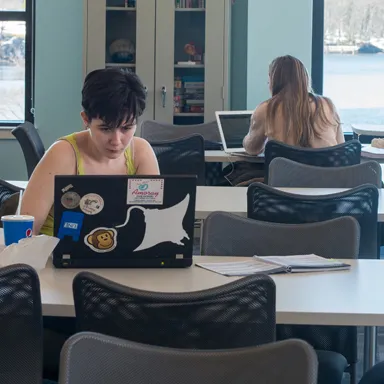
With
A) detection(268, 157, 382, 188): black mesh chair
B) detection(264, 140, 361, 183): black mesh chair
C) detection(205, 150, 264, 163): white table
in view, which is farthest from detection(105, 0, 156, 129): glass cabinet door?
detection(268, 157, 382, 188): black mesh chair

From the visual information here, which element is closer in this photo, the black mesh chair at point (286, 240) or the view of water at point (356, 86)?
the black mesh chair at point (286, 240)

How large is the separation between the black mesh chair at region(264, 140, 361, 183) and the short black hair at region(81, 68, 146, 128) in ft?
6.54

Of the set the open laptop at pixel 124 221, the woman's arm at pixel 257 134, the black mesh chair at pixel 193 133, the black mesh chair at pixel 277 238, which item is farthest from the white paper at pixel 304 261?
the black mesh chair at pixel 193 133

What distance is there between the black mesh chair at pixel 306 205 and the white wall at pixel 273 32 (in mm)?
4188

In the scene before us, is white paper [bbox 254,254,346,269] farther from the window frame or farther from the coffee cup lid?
the window frame

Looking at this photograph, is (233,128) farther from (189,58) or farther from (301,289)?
(301,289)

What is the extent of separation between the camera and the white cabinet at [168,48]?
7262 millimetres

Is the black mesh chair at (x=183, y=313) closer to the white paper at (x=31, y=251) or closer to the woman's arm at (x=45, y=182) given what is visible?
the white paper at (x=31, y=251)

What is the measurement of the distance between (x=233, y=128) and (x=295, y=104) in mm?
836

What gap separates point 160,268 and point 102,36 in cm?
512

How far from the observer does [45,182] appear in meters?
2.79

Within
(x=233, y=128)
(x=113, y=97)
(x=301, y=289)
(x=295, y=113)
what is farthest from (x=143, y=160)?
(x=233, y=128)

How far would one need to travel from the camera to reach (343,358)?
2.40 m

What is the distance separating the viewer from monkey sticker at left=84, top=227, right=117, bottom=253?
2338 mm
